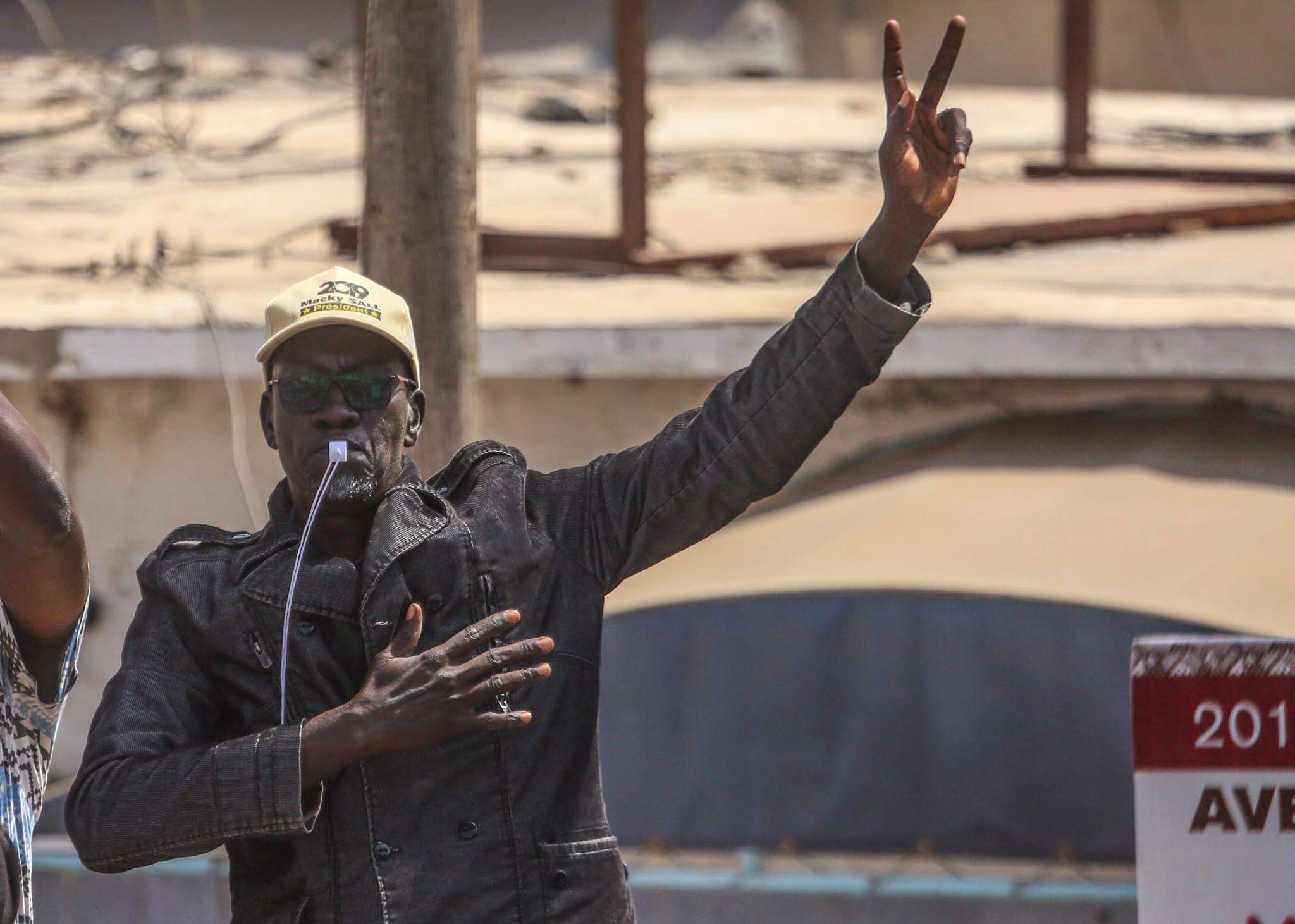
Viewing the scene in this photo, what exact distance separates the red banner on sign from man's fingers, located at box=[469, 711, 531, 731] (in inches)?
36.4

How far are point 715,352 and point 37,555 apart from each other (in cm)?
360

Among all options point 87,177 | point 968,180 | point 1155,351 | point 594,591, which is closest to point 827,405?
point 594,591

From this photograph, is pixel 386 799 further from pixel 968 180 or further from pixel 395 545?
pixel 968 180

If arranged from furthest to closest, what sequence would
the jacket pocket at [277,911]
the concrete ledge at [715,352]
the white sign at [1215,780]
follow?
the concrete ledge at [715,352], the white sign at [1215,780], the jacket pocket at [277,911]

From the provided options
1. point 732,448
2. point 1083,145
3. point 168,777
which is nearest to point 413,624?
point 168,777

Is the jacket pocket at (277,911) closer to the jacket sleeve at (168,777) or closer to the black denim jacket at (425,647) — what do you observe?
the black denim jacket at (425,647)

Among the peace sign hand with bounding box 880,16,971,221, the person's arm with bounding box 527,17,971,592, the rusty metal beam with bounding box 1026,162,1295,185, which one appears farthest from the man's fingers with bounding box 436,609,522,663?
the rusty metal beam with bounding box 1026,162,1295,185

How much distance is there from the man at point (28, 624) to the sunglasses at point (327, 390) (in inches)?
14.0

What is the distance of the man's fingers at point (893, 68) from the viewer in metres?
2.45

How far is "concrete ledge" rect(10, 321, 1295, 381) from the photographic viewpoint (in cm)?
583

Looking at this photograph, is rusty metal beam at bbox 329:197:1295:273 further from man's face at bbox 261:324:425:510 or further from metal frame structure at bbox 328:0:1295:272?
man's face at bbox 261:324:425:510

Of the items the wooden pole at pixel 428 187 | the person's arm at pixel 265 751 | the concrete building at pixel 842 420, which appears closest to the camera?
the person's arm at pixel 265 751

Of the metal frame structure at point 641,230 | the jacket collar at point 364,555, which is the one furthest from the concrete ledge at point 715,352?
the jacket collar at point 364,555

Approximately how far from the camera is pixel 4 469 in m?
2.43
